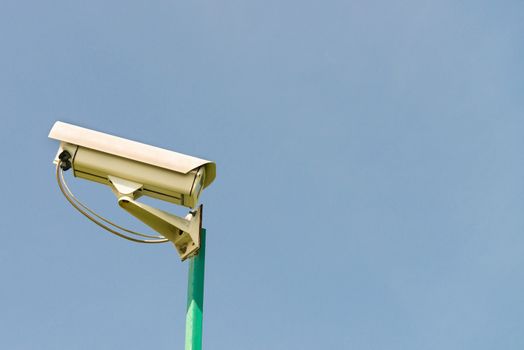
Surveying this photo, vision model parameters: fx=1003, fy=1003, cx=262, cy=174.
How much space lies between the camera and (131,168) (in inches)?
251

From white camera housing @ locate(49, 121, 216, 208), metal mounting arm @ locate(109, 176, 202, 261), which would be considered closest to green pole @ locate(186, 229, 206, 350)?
metal mounting arm @ locate(109, 176, 202, 261)

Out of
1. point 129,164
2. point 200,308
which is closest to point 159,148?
point 129,164

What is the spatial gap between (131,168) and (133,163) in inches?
1.3

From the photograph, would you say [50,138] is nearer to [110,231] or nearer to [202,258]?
[110,231]

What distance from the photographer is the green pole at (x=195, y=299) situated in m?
5.95

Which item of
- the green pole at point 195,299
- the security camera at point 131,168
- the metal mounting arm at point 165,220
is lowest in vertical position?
the green pole at point 195,299

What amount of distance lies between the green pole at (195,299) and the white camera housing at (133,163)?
0.37 meters

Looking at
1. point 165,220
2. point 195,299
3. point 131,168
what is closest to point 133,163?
point 131,168

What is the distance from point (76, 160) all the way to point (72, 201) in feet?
0.90

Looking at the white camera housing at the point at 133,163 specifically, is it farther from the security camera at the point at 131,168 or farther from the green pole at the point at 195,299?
the green pole at the point at 195,299

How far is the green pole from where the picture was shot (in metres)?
5.95

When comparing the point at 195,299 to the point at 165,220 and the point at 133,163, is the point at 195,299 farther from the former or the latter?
the point at 133,163

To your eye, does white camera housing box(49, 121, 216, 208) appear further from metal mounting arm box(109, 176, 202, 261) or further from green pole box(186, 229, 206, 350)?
green pole box(186, 229, 206, 350)

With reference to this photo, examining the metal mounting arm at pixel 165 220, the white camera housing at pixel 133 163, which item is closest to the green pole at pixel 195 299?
the metal mounting arm at pixel 165 220
